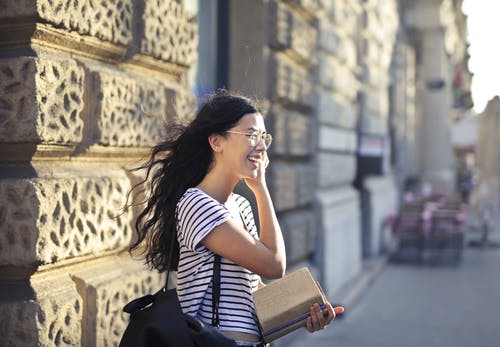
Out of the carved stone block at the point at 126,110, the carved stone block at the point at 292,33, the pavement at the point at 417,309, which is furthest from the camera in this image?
the pavement at the point at 417,309

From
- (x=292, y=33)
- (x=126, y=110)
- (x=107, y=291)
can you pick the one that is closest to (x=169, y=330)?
(x=107, y=291)

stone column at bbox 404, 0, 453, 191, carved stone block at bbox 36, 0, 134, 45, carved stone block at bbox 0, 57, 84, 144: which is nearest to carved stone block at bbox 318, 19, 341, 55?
carved stone block at bbox 36, 0, 134, 45

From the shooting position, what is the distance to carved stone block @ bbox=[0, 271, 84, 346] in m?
2.43

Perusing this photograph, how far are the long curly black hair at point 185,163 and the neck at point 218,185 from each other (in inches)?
Result: 3.4

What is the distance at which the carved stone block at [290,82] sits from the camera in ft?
17.1

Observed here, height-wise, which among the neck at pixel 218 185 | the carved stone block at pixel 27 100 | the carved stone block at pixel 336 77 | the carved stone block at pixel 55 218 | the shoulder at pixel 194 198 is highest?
the carved stone block at pixel 336 77

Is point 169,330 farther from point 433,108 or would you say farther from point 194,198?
point 433,108

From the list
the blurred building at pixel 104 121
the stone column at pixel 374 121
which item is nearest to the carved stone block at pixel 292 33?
the blurred building at pixel 104 121

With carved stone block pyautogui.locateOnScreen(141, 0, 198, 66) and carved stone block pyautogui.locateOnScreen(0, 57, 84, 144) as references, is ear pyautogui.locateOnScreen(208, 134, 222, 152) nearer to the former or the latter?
carved stone block pyautogui.locateOnScreen(0, 57, 84, 144)

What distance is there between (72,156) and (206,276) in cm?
96

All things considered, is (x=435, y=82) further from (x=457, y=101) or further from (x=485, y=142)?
(x=457, y=101)

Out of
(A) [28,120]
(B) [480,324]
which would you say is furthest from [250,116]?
(B) [480,324]

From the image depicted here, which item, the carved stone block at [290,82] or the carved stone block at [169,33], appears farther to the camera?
the carved stone block at [290,82]

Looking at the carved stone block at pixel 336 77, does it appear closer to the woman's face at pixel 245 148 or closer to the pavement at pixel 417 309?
the pavement at pixel 417 309
